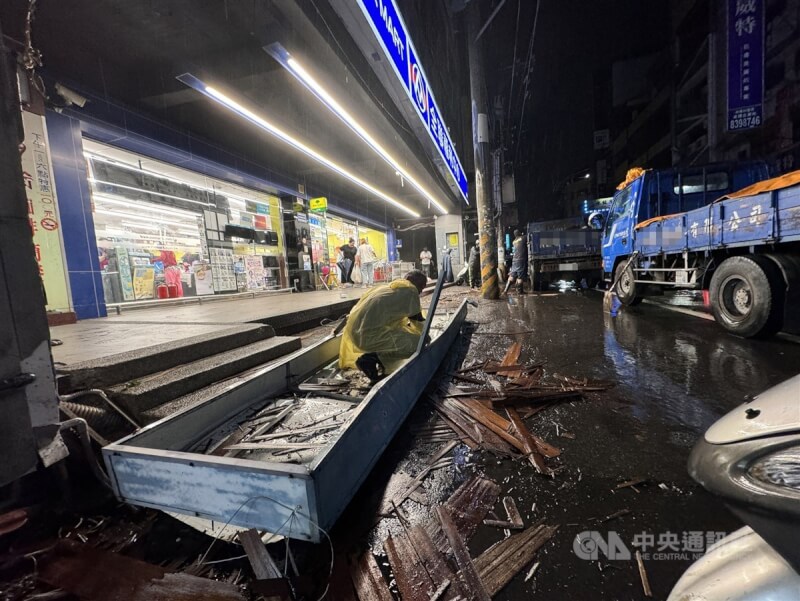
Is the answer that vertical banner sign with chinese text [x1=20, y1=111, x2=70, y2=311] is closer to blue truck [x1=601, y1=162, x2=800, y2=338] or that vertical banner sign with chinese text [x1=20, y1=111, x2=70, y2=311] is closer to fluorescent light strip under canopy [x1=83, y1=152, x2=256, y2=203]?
fluorescent light strip under canopy [x1=83, y1=152, x2=256, y2=203]

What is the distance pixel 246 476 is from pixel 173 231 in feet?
32.4

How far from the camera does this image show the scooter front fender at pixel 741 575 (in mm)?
749

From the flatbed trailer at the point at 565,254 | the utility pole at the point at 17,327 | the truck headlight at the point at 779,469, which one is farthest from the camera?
the flatbed trailer at the point at 565,254

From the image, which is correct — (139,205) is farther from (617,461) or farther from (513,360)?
(617,461)

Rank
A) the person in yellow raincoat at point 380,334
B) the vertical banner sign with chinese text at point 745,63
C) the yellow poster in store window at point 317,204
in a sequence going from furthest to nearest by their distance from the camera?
the yellow poster in store window at point 317,204 → the vertical banner sign with chinese text at point 745,63 → the person in yellow raincoat at point 380,334

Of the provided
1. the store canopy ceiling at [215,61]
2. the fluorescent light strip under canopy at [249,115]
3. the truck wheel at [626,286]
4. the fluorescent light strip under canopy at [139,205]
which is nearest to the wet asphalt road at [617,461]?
the truck wheel at [626,286]

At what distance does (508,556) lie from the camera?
1.51m

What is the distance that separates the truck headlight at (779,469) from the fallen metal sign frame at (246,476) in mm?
1463

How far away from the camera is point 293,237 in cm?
1213

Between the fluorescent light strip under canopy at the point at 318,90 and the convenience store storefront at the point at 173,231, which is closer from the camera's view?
the fluorescent light strip under canopy at the point at 318,90

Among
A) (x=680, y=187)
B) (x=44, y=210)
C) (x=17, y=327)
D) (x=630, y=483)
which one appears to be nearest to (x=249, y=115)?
(x=44, y=210)

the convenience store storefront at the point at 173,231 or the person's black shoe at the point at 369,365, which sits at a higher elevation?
the convenience store storefront at the point at 173,231

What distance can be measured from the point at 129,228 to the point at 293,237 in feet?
16.6

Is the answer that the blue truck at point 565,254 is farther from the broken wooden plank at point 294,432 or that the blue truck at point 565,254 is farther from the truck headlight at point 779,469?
the truck headlight at point 779,469
